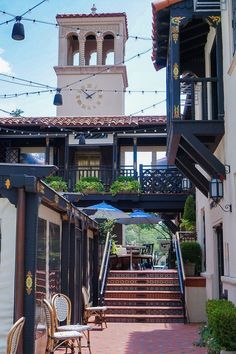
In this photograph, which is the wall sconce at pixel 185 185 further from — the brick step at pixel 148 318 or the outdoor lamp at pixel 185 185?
the brick step at pixel 148 318

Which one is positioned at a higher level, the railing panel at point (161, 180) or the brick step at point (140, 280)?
the railing panel at point (161, 180)

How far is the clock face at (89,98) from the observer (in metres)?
25.3

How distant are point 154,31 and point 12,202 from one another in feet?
19.5

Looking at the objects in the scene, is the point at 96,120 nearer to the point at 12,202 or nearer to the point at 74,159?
the point at 74,159

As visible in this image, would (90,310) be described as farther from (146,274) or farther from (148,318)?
(146,274)

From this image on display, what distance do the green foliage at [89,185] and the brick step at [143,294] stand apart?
507cm

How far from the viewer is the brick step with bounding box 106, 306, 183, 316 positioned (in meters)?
12.8

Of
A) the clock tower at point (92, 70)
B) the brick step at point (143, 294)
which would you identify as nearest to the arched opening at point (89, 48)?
the clock tower at point (92, 70)

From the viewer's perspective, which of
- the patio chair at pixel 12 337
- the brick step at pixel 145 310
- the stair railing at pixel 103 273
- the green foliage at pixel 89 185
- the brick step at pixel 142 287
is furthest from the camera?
the green foliage at pixel 89 185

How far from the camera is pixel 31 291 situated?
20.1ft

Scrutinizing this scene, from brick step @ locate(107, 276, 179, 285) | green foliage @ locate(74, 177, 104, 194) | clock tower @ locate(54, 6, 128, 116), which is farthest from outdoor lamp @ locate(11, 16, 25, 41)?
clock tower @ locate(54, 6, 128, 116)

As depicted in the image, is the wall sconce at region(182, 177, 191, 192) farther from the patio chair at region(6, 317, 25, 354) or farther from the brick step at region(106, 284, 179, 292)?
the patio chair at region(6, 317, 25, 354)

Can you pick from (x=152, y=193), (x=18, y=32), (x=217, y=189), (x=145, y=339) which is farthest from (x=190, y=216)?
(x=18, y=32)

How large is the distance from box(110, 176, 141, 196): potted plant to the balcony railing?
0.29m
